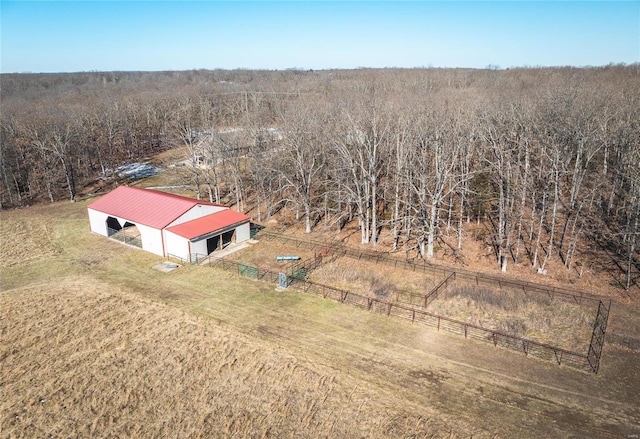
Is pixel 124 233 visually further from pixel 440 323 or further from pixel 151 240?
pixel 440 323

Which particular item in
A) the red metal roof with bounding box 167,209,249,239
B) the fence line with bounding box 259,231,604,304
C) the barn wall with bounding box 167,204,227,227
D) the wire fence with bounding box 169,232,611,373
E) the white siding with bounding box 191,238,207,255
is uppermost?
the barn wall with bounding box 167,204,227,227

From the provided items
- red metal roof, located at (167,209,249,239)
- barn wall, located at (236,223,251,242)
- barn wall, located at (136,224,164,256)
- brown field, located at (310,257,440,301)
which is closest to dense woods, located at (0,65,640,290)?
brown field, located at (310,257,440,301)

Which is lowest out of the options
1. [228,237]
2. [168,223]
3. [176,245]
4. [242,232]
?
[228,237]

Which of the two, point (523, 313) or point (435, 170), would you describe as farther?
point (435, 170)

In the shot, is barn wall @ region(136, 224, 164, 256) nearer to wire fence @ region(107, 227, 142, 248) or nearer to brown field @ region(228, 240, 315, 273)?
wire fence @ region(107, 227, 142, 248)

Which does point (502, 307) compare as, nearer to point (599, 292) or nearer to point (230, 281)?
point (599, 292)

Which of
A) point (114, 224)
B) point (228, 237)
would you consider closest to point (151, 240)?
point (228, 237)
